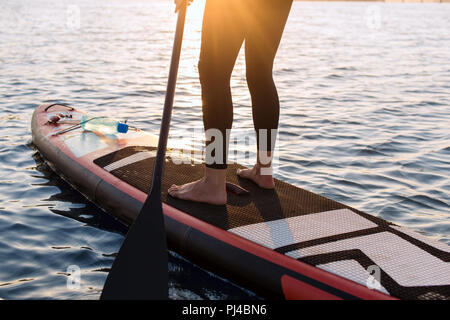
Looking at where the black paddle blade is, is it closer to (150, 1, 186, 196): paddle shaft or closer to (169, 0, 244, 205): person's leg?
(150, 1, 186, 196): paddle shaft

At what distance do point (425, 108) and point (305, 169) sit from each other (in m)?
3.46

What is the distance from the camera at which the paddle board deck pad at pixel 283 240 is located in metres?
2.11

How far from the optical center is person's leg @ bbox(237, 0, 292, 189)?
2.57m

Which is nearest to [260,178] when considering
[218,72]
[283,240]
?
[283,240]

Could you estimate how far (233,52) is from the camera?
2512 millimetres

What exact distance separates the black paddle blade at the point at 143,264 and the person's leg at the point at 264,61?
86 centimetres

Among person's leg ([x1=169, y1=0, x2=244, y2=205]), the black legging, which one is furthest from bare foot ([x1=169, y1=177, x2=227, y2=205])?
the black legging

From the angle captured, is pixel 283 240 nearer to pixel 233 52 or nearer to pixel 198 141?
pixel 233 52

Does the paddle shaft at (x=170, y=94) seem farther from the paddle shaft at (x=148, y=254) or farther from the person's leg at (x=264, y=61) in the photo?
the person's leg at (x=264, y=61)

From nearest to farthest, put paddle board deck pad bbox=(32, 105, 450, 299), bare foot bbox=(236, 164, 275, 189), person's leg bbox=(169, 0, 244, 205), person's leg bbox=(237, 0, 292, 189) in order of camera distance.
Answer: paddle board deck pad bbox=(32, 105, 450, 299) < person's leg bbox=(169, 0, 244, 205) < person's leg bbox=(237, 0, 292, 189) < bare foot bbox=(236, 164, 275, 189)

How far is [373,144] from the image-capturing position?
5.20 meters

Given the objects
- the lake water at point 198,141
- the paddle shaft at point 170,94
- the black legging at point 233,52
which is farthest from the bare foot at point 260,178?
the paddle shaft at point 170,94
